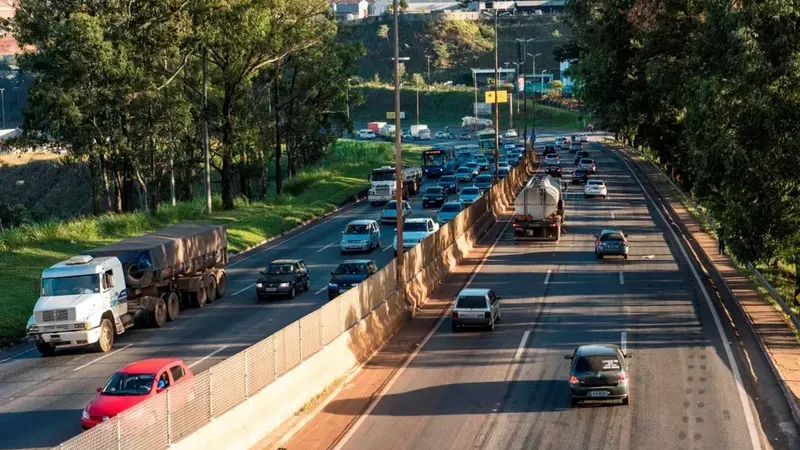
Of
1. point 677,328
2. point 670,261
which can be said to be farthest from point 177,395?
point 670,261

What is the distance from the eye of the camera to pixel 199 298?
131 ft

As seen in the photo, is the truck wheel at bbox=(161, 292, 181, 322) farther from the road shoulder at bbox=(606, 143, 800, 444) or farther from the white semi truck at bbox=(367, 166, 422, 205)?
the white semi truck at bbox=(367, 166, 422, 205)

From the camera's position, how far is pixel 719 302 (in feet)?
127

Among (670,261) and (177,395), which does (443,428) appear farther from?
(670,261)

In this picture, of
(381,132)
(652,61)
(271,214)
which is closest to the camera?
(652,61)

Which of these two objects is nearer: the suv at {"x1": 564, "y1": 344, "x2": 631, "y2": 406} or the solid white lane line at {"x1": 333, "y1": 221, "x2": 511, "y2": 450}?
the solid white lane line at {"x1": 333, "y1": 221, "x2": 511, "y2": 450}

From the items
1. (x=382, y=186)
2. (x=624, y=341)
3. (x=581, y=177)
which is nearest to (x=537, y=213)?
(x=382, y=186)

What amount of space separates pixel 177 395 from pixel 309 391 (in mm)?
6864

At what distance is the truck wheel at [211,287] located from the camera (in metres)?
41.0

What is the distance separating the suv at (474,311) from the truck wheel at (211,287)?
35.3ft

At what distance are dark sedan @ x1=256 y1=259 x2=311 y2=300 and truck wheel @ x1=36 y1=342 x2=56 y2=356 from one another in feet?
33.2

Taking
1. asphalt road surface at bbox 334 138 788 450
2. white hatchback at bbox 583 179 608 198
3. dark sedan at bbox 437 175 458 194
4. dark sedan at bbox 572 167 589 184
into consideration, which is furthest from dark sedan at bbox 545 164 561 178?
asphalt road surface at bbox 334 138 788 450

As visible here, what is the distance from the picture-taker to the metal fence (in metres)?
16.5

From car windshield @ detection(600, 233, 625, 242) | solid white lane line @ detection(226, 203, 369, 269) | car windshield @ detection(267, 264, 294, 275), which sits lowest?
solid white lane line @ detection(226, 203, 369, 269)
